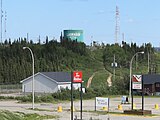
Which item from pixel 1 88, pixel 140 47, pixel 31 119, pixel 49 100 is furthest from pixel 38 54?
pixel 31 119

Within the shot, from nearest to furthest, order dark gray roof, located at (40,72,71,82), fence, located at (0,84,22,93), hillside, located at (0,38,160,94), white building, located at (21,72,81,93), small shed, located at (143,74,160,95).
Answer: small shed, located at (143,74,160,95) < white building, located at (21,72,81,93) < dark gray roof, located at (40,72,71,82) < fence, located at (0,84,22,93) < hillside, located at (0,38,160,94)

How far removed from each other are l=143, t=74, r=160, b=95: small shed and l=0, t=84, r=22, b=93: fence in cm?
2652

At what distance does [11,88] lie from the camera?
94.6 meters

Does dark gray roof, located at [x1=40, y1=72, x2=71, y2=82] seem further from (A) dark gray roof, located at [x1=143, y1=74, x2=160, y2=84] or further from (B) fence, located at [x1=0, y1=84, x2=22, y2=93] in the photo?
(A) dark gray roof, located at [x1=143, y1=74, x2=160, y2=84]

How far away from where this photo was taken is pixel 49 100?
220 ft

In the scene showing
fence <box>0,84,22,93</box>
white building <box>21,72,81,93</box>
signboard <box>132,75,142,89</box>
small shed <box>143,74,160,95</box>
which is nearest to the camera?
signboard <box>132,75,142,89</box>

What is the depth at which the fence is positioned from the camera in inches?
3590

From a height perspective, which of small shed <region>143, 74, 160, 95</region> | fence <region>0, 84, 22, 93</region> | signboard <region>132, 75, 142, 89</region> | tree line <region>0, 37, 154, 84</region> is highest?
tree line <region>0, 37, 154, 84</region>

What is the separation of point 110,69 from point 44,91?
40.1 meters

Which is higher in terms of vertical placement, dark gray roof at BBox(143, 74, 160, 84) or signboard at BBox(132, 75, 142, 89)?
signboard at BBox(132, 75, 142, 89)

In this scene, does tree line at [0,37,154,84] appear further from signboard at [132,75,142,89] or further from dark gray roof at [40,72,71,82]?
signboard at [132,75,142,89]

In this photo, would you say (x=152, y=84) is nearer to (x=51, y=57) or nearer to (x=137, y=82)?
(x=51, y=57)

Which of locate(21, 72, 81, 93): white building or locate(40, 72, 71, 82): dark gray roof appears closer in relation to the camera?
locate(21, 72, 81, 93): white building

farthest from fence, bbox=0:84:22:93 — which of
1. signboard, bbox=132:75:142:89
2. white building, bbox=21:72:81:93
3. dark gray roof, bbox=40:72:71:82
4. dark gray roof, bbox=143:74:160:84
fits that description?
signboard, bbox=132:75:142:89
